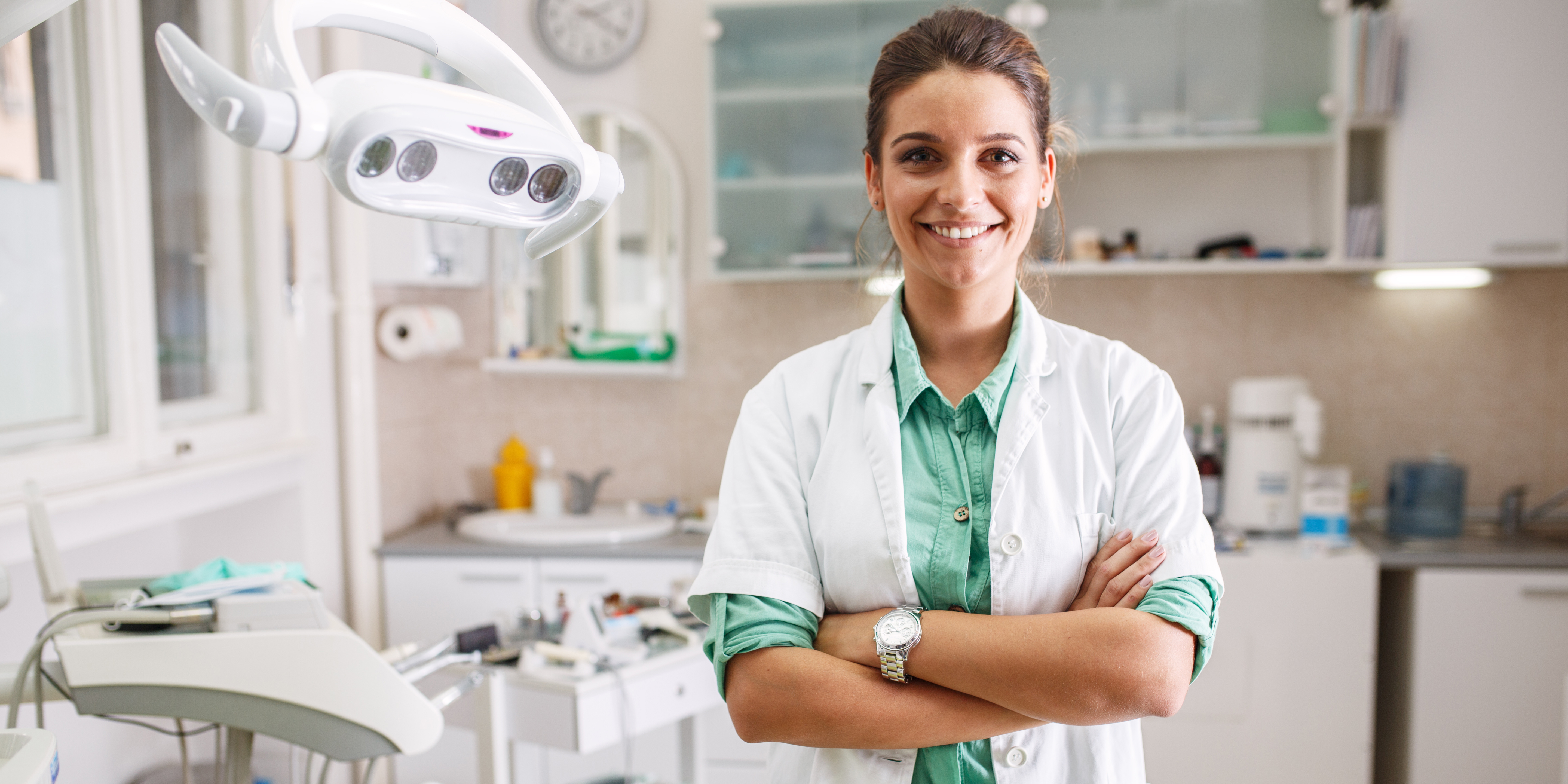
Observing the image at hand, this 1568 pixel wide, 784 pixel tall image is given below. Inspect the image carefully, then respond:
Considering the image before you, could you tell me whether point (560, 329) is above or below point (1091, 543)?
above

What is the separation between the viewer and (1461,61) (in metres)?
2.54

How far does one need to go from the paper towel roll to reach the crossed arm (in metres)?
2.11

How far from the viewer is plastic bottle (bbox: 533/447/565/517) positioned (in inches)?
119

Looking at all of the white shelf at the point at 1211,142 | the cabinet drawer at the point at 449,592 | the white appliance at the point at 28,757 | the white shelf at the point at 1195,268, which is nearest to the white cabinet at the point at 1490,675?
the white shelf at the point at 1195,268

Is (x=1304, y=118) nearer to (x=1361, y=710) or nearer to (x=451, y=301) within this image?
(x=1361, y=710)

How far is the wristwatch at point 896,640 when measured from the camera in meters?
0.94

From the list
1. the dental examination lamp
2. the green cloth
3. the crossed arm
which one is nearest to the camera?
the dental examination lamp

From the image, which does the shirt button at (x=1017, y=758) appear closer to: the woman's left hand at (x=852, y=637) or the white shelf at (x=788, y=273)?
the woman's left hand at (x=852, y=637)

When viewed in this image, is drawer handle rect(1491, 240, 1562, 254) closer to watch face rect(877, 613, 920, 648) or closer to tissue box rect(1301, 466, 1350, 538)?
tissue box rect(1301, 466, 1350, 538)

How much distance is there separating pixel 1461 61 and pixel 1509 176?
309 mm

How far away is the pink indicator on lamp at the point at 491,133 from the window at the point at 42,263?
1580mm

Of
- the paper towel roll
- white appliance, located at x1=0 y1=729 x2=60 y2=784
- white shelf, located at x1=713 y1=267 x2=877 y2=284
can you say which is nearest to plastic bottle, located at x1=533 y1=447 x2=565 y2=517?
the paper towel roll

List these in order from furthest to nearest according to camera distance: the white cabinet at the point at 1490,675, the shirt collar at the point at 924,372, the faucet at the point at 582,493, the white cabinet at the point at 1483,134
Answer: the faucet at the point at 582,493, the white cabinet at the point at 1483,134, the white cabinet at the point at 1490,675, the shirt collar at the point at 924,372

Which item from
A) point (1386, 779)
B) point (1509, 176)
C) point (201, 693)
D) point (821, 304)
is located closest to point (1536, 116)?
point (1509, 176)
